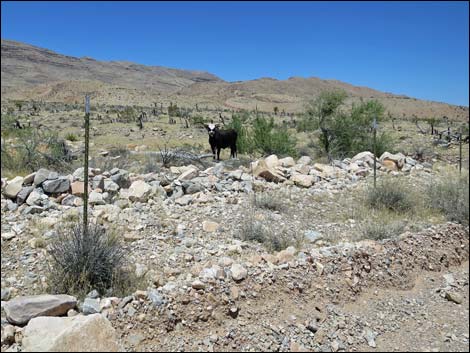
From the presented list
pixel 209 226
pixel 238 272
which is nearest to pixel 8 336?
pixel 238 272

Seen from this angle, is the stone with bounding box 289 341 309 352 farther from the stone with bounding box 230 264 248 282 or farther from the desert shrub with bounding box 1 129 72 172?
the desert shrub with bounding box 1 129 72 172

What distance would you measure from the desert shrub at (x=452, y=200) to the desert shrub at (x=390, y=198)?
0.46m

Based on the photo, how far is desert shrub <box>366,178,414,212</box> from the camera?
808 cm

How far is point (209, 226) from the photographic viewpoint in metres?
6.62

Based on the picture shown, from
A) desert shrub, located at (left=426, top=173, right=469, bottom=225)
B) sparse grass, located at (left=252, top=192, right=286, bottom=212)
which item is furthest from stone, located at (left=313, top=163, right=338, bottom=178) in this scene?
sparse grass, located at (left=252, top=192, right=286, bottom=212)

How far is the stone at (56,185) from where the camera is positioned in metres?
7.86

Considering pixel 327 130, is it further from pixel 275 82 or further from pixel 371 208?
pixel 275 82

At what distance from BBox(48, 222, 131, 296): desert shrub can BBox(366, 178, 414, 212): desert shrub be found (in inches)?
209

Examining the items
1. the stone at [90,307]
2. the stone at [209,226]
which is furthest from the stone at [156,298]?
the stone at [209,226]

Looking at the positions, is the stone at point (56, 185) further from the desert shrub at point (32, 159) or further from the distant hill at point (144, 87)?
the distant hill at point (144, 87)

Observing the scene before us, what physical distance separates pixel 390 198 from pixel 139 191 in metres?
4.90

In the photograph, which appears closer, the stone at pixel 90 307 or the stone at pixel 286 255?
the stone at pixel 90 307

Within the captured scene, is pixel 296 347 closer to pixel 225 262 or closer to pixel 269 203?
pixel 225 262

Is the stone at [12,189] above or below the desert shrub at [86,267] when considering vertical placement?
above
